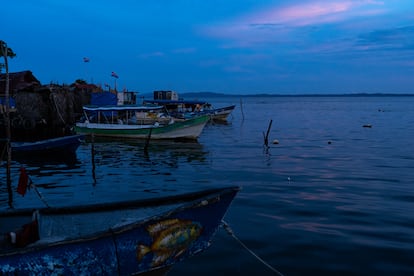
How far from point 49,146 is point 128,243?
1845 cm

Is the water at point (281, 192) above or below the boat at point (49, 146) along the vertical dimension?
below

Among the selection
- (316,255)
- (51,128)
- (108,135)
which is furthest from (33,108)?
(316,255)

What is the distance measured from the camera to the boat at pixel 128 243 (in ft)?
18.5

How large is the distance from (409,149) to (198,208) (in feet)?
84.0

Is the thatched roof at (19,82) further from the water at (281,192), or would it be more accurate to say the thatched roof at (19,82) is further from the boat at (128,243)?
the boat at (128,243)

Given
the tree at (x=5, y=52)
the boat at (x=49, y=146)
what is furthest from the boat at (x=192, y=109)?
the tree at (x=5, y=52)

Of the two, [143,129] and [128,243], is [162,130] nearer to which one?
[143,129]

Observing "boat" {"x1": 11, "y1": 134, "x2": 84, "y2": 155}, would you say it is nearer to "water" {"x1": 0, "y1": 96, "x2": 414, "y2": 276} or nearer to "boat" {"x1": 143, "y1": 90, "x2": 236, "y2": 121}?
"water" {"x1": 0, "y1": 96, "x2": 414, "y2": 276}

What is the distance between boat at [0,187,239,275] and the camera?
5.64 metres

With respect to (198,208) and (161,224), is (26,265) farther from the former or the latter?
(198,208)

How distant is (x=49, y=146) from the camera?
74.5 ft

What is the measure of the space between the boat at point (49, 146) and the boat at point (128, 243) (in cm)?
1607

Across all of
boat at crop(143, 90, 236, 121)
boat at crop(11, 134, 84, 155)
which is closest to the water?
boat at crop(11, 134, 84, 155)

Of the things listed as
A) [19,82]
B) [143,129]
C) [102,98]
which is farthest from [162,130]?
[19,82]
